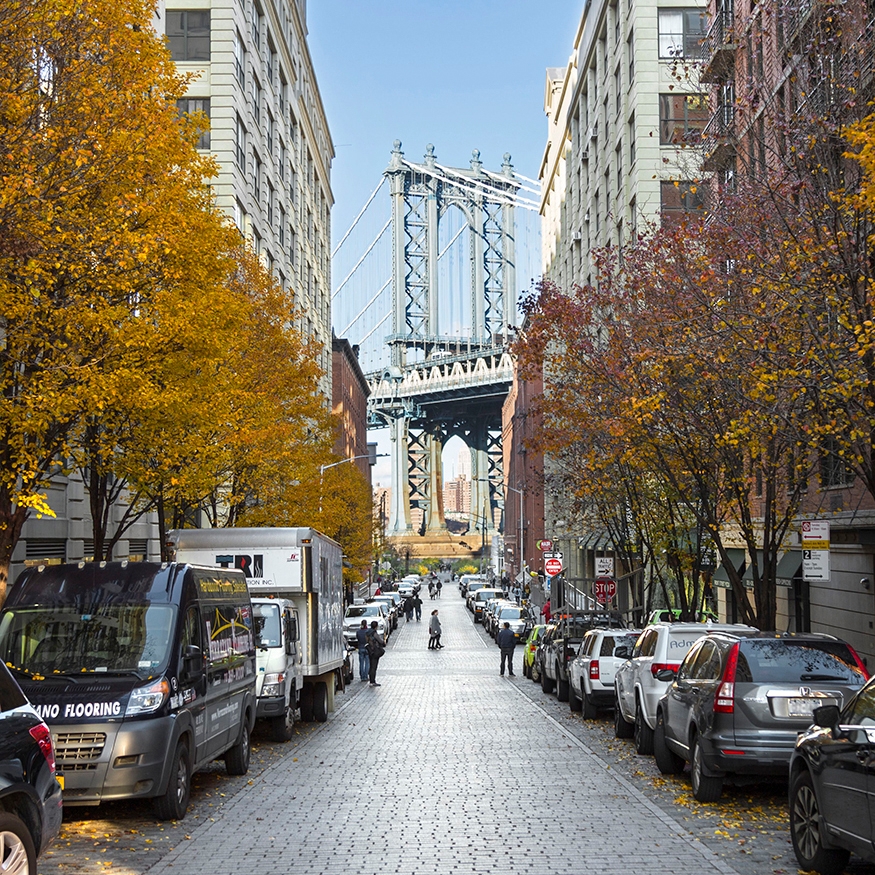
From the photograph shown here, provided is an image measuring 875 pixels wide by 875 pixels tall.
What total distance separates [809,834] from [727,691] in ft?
8.99

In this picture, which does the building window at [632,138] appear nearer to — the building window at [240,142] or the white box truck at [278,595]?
the building window at [240,142]

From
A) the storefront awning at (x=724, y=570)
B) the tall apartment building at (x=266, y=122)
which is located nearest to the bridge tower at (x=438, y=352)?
the tall apartment building at (x=266, y=122)

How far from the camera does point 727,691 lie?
11422 mm

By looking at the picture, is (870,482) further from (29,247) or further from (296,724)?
(296,724)

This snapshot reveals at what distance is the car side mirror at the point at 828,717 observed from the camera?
8.26 meters

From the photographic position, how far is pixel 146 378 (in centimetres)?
1634

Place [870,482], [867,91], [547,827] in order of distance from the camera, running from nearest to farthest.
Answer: [547,827]
[870,482]
[867,91]

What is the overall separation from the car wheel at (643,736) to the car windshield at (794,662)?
4499mm

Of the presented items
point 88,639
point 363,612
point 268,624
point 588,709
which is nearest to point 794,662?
point 88,639

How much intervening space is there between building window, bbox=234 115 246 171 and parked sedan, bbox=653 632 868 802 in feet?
114

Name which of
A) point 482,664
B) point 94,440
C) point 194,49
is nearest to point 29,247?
point 94,440

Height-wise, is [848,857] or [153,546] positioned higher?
[153,546]

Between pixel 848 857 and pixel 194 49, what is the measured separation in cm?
4006

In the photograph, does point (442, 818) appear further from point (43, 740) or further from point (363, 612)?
point (363, 612)
